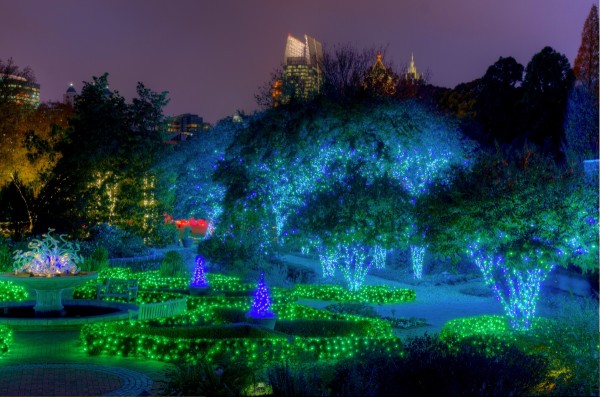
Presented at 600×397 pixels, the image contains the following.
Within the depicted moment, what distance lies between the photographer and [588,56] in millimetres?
38719

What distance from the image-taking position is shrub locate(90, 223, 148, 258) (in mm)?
28938

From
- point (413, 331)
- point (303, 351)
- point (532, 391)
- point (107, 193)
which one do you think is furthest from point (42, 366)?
point (107, 193)

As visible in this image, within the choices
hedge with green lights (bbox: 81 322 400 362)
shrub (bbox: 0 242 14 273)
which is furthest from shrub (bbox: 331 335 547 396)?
shrub (bbox: 0 242 14 273)

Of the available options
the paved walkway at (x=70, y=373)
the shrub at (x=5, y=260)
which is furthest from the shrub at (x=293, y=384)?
the shrub at (x=5, y=260)

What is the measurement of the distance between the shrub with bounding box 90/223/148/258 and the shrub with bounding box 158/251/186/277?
4.96 meters

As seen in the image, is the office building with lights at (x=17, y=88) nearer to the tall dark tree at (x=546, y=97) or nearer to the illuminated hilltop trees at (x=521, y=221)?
the tall dark tree at (x=546, y=97)

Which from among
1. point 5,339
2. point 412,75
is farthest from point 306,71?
point 5,339

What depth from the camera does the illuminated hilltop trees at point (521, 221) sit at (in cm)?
1382

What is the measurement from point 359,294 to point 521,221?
750 cm

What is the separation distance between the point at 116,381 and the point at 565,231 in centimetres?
872

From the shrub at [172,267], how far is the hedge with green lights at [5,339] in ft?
37.2

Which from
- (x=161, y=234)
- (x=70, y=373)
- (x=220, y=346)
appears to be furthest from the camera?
(x=161, y=234)

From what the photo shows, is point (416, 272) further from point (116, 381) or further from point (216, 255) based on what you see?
point (116, 381)

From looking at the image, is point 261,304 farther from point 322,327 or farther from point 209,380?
point 209,380
